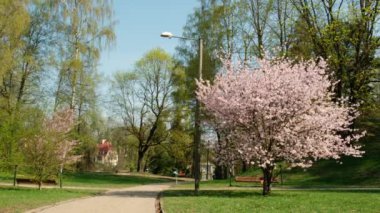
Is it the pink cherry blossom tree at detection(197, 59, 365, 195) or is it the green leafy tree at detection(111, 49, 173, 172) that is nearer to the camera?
the pink cherry blossom tree at detection(197, 59, 365, 195)

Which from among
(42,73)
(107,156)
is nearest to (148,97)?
(42,73)

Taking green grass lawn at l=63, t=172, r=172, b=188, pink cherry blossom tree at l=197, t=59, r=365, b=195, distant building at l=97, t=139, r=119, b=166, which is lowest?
green grass lawn at l=63, t=172, r=172, b=188

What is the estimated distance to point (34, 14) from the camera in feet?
129

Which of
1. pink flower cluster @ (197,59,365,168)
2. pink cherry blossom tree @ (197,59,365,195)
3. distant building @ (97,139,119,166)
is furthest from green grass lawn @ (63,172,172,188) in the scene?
distant building @ (97,139,119,166)

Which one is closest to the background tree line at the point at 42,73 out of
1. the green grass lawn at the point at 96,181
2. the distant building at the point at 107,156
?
the green grass lawn at the point at 96,181

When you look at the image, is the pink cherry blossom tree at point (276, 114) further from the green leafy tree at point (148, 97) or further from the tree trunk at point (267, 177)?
the green leafy tree at point (148, 97)

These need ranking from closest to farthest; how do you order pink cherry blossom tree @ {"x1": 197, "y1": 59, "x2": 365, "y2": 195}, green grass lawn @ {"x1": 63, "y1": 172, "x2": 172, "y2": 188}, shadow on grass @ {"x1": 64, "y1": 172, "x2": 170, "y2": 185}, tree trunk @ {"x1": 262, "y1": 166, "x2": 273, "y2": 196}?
pink cherry blossom tree @ {"x1": 197, "y1": 59, "x2": 365, "y2": 195}, tree trunk @ {"x1": 262, "y1": 166, "x2": 273, "y2": 196}, green grass lawn @ {"x1": 63, "y1": 172, "x2": 172, "y2": 188}, shadow on grass @ {"x1": 64, "y1": 172, "x2": 170, "y2": 185}

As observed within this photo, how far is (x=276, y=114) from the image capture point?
2127cm

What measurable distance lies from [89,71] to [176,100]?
47.7 feet

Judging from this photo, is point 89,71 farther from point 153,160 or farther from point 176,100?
point 153,160

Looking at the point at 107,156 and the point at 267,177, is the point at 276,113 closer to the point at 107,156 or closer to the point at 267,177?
the point at 267,177

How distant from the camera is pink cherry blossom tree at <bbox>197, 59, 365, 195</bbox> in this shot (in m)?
21.4

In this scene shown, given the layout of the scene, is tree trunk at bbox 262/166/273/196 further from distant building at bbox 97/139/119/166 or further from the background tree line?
distant building at bbox 97/139/119/166

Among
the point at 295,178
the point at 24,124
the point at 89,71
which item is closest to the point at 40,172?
the point at 24,124
